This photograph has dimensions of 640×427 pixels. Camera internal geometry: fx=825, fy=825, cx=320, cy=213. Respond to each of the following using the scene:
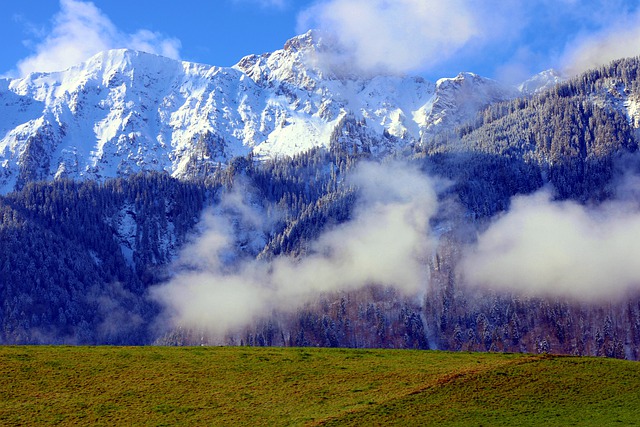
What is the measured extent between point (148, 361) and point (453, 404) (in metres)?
40.0

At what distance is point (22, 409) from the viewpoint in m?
86.1

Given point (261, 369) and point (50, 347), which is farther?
point (50, 347)

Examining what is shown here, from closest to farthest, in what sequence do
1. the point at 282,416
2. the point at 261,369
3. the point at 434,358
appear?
1. the point at 282,416
2. the point at 261,369
3. the point at 434,358

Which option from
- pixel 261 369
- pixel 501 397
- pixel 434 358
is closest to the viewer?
pixel 501 397

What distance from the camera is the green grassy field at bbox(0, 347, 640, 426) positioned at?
8481 cm

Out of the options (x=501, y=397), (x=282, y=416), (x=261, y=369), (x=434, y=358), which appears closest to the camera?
(x=282, y=416)

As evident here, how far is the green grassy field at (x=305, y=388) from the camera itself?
84812 mm

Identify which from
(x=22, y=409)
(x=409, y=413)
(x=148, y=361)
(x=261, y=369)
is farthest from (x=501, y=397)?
(x=22, y=409)

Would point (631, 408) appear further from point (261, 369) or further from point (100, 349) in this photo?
point (100, 349)

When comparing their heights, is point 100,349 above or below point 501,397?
above

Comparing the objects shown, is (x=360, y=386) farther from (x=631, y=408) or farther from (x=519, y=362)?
(x=631, y=408)

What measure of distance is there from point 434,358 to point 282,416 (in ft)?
114

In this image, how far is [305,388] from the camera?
95750 millimetres

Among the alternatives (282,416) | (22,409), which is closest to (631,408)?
(282,416)
